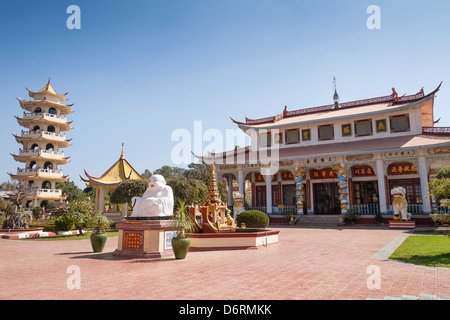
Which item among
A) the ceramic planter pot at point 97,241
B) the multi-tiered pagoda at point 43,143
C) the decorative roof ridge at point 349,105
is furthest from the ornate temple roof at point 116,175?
the ceramic planter pot at point 97,241

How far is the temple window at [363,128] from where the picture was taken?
23.6 metres

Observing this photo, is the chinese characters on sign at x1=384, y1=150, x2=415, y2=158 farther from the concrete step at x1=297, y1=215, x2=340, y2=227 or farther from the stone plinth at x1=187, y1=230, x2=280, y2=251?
the stone plinth at x1=187, y1=230, x2=280, y2=251

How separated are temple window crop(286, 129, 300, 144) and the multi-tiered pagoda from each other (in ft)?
86.1

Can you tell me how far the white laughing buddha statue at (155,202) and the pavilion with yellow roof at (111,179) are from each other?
781 inches

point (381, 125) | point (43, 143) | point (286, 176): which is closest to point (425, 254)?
point (381, 125)

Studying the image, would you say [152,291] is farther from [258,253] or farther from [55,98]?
[55,98]

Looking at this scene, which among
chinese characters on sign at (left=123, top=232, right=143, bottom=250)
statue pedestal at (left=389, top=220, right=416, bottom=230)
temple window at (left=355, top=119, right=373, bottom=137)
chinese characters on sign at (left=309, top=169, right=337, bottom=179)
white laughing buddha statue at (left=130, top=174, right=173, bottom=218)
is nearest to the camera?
chinese characters on sign at (left=123, top=232, right=143, bottom=250)

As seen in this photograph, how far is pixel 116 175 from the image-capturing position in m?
30.4

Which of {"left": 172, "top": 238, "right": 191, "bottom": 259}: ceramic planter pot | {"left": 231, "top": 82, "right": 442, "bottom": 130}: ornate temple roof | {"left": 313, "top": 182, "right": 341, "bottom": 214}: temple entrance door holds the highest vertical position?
{"left": 231, "top": 82, "right": 442, "bottom": 130}: ornate temple roof

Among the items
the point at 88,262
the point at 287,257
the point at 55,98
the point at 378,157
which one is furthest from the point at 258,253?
the point at 55,98

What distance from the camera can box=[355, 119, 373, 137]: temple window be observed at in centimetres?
2358

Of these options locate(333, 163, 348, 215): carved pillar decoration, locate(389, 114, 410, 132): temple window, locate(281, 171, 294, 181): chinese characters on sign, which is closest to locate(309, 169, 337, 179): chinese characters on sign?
locate(281, 171, 294, 181): chinese characters on sign

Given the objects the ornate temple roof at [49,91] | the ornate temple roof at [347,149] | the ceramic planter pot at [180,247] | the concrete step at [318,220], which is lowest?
the concrete step at [318,220]

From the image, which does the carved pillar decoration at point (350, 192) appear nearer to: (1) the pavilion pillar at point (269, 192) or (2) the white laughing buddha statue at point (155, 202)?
(1) the pavilion pillar at point (269, 192)
